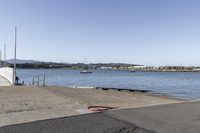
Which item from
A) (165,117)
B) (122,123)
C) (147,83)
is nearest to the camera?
(122,123)

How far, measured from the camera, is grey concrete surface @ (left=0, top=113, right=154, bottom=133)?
27.0 feet

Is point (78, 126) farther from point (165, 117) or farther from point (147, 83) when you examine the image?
point (147, 83)

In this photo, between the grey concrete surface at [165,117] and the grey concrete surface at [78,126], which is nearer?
the grey concrete surface at [78,126]

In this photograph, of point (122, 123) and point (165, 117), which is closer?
point (122, 123)

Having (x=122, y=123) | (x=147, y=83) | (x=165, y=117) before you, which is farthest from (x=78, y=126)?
(x=147, y=83)

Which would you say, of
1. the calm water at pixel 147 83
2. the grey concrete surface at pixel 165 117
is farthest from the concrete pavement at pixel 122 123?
the calm water at pixel 147 83

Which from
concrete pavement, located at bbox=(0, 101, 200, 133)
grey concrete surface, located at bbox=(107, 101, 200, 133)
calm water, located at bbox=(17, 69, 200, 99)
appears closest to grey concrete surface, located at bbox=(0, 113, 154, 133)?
concrete pavement, located at bbox=(0, 101, 200, 133)

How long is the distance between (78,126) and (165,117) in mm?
3036

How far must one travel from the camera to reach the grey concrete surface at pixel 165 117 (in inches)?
345

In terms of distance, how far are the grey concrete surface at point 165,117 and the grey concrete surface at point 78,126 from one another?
51 cm

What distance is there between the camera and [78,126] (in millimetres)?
8703

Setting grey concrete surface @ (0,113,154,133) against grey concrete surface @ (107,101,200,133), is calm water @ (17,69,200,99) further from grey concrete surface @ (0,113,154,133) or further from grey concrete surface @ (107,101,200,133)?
grey concrete surface @ (0,113,154,133)

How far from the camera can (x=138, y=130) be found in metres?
8.42

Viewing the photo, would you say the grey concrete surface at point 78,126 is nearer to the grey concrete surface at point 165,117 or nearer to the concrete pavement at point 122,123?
the concrete pavement at point 122,123
